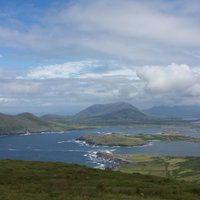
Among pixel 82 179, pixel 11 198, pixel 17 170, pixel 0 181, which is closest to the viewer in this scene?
pixel 11 198

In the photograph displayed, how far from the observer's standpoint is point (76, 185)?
4319 cm

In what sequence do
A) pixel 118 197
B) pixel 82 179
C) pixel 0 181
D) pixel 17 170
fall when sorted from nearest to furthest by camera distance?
pixel 118 197, pixel 0 181, pixel 82 179, pixel 17 170

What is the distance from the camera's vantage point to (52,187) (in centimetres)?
4044

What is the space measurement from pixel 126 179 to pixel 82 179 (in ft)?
18.9

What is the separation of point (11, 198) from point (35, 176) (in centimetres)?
1985

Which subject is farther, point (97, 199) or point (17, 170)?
point (17, 170)

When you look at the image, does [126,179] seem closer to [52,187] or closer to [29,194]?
[52,187]

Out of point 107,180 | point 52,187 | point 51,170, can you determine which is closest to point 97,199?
point 52,187

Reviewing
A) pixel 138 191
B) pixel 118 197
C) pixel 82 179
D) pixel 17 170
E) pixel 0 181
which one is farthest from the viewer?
pixel 17 170

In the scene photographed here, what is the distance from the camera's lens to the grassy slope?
114 ft

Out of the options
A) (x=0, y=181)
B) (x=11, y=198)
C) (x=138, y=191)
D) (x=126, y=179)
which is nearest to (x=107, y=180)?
(x=126, y=179)

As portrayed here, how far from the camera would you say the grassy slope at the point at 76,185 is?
3478 centimetres

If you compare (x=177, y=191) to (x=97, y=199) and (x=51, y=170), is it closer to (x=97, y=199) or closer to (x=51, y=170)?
(x=97, y=199)

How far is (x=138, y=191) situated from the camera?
39.4 meters
